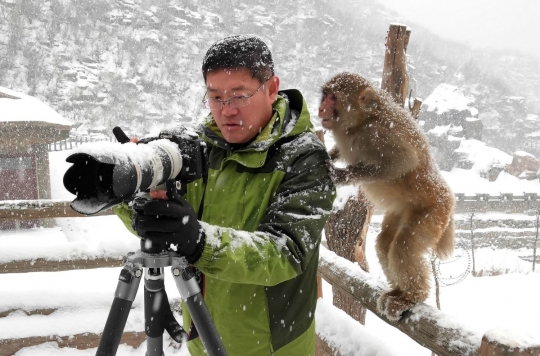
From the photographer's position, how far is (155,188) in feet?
2.71

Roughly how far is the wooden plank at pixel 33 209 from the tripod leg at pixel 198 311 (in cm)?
211

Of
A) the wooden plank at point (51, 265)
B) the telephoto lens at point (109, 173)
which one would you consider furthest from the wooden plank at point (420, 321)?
the wooden plank at point (51, 265)

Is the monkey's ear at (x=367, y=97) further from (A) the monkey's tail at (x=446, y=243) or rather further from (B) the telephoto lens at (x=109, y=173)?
(B) the telephoto lens at (x=109, y=173)

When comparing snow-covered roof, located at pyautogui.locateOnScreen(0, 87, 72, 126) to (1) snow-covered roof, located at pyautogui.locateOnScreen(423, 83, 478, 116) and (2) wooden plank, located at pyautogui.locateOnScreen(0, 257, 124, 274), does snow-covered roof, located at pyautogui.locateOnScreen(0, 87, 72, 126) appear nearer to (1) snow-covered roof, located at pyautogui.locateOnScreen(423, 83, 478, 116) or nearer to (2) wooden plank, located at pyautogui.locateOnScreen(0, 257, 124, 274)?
(2) wooden plank, located at pyautogui.locateOnScreen(0, 257, 124, 274)

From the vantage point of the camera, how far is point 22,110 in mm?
8922

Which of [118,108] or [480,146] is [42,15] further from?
[480,146]

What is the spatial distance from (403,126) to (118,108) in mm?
28235

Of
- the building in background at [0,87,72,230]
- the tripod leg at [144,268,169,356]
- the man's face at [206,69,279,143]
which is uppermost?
the man's face at [206,69,279,143]

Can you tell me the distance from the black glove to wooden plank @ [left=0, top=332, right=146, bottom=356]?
6.15 ft

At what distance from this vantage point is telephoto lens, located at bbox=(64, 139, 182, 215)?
697 mm

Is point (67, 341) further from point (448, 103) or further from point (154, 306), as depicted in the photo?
point (448, 103)

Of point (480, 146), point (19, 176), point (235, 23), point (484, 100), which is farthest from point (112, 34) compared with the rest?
point (484, 100)

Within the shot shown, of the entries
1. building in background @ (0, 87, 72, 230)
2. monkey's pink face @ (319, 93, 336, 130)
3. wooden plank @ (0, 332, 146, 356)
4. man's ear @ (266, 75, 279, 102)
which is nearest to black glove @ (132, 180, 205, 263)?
man's ear @ (266, 75, 279, 102)

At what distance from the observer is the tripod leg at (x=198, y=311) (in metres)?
0.87
